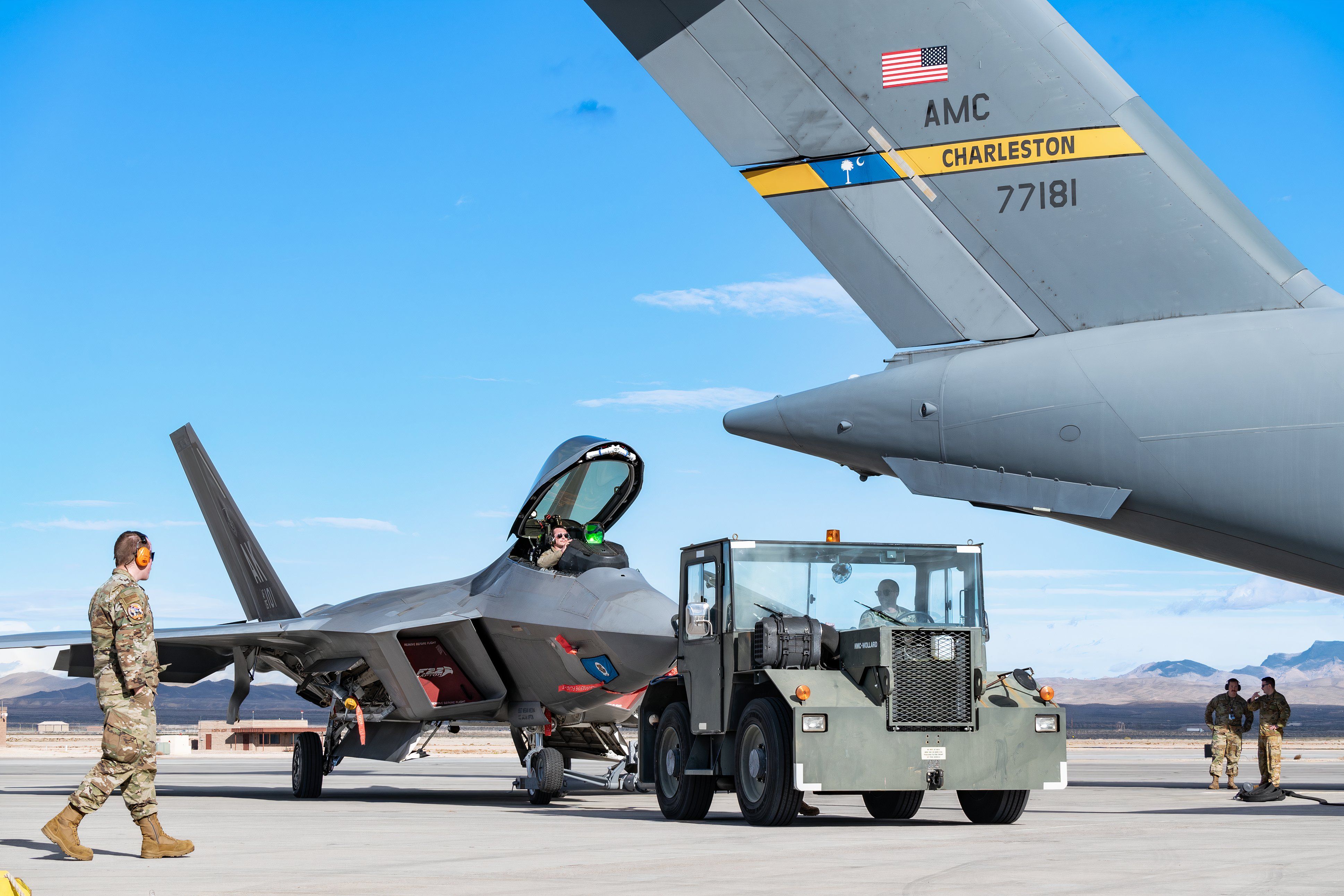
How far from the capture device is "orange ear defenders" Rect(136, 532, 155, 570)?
311 inches

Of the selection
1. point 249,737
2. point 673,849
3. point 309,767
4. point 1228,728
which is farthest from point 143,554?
point 249,737

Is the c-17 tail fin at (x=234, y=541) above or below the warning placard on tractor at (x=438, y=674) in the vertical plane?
above

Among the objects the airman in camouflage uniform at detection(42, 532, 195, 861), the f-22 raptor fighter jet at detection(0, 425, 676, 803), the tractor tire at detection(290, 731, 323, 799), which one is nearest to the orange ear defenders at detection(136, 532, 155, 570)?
the airman in camouflage uniform at detection(42, 532, 195, 861)

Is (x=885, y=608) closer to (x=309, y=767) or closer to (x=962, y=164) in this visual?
(x=962, y=164)

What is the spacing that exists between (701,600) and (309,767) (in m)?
7.04

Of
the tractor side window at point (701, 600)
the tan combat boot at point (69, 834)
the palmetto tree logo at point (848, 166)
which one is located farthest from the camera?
the tractor side window at point (701, 600)

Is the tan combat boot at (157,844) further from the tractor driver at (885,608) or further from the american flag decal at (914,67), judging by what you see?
the american flag decal at (914,67)

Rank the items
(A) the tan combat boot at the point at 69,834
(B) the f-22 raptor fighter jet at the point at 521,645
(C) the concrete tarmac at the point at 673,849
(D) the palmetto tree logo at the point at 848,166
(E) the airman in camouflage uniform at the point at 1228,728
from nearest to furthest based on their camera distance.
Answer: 1. (C) the concrete tarmac at the point at 673,849
2. (A) the tan combat boot at the point at 69,834
3. (D) the palmetto tree logo at the point at 848,166
4. (B) the f-22 raptor fighter jet at the point at 521,645
5. (E) the airman in camouflage uniform at the point at 1228,728

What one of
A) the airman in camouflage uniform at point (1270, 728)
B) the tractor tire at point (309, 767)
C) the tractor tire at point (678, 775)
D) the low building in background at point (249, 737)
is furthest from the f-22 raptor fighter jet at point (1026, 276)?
the low building in background at point (249, 737)

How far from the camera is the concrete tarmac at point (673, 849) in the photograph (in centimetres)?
634

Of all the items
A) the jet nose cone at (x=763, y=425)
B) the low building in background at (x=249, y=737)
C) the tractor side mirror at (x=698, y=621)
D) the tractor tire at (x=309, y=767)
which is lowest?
the low building in background at (x=249, y=737)

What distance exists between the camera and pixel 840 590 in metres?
10.6

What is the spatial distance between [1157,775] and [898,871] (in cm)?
1730

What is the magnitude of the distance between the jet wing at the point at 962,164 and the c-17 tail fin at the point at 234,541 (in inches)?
474
